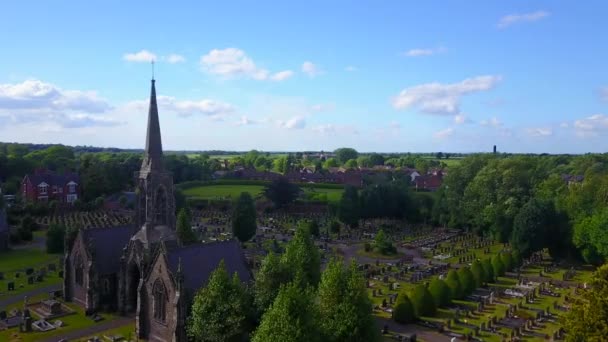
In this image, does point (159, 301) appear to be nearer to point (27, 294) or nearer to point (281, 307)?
point (281, 307)

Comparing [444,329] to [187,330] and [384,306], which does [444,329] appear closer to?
[384,306]

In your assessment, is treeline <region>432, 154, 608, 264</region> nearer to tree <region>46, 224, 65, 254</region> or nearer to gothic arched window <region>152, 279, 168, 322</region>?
gothic arched window <region>152, 279, 168, 322</region>

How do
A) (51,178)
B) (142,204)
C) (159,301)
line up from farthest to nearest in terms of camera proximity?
(51,178)
(142,204)
(159,301)

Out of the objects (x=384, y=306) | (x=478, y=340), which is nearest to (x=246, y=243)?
(x=384, y=306)

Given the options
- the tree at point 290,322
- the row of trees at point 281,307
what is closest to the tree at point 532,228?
the row of trees at point 281,307

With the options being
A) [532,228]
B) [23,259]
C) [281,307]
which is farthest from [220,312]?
[532,228]

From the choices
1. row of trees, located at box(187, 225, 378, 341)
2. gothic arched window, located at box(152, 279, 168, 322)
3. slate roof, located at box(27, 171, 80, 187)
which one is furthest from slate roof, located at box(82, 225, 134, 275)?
slate roof, located at box(27, 171, 80, 187)

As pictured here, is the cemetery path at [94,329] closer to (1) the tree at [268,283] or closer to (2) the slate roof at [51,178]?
(1) the tree at [268,283]
